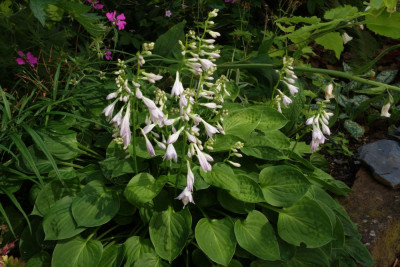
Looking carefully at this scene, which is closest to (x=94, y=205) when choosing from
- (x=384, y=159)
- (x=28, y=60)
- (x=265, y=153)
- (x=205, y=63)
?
(x=205, y=63)

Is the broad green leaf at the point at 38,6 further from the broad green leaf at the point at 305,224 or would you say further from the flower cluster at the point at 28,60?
the broad green leaf at the point at 305,224

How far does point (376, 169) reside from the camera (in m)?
3.79

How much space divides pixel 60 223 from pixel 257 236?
120cm

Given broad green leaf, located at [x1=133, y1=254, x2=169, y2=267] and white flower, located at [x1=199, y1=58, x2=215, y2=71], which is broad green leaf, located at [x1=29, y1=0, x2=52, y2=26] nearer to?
white flower, located at [x1=199, y1=58, x2=215, y2=71]

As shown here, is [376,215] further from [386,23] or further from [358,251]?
[386,23]

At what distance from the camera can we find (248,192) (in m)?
2.50

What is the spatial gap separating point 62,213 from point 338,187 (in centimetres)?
212

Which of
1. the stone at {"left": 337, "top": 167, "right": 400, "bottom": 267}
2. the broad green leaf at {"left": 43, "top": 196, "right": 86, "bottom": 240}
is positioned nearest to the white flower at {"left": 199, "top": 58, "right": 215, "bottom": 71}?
the broad green leaf at {"left": 43, "top": 196, "right": 86, "bottom": 240}

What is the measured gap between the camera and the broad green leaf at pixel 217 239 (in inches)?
91.4

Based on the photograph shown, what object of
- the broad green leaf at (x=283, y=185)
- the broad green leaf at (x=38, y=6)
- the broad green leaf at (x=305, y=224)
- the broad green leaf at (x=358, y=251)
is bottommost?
the broad green leaf at (x=358, y=251)

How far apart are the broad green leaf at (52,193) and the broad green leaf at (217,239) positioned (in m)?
0.89

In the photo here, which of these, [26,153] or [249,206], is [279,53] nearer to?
[249,206]

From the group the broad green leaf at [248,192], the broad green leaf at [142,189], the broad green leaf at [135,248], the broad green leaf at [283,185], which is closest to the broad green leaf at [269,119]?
the broad green leaf at [283,185]

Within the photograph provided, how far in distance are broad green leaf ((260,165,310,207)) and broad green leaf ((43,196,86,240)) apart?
1.20m
